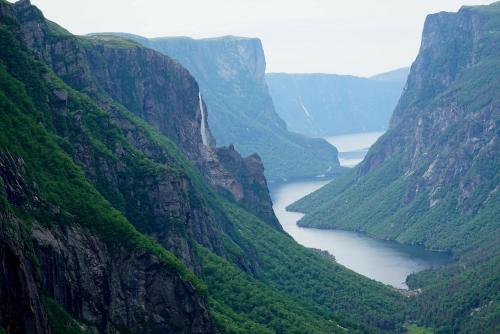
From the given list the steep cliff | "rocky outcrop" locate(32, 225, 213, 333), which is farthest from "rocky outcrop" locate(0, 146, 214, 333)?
the steep cliff

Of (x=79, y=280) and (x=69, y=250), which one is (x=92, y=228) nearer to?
(x=69, y=250)

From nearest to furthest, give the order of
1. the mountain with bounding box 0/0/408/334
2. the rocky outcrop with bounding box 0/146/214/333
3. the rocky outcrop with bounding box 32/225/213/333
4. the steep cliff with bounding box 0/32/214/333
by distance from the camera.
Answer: the rocky outcrop with bounding box 0/146/214/333 → the steep cliff with bounding box 0/32/214/333 → the mountain with bounding box 0/0/408/334 → the rocky outcrop with bounding box 32/225/213/333

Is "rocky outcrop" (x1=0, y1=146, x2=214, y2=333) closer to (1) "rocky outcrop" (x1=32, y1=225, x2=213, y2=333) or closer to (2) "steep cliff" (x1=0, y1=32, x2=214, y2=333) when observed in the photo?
(1) "rocky outcrop" (x1=32, y1=225, x2=213, y2=333)

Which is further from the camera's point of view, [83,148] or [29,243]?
[83,148]

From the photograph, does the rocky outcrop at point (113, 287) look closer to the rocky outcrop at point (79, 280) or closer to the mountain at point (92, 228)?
the rocky outcrop at point (79, 280)

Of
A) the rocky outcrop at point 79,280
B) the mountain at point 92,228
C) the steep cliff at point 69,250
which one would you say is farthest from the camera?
the mountain at point 92,228

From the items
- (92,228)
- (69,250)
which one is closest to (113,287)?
(92,228)

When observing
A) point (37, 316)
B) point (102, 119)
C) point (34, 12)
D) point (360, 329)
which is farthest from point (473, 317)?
point (37, 316)

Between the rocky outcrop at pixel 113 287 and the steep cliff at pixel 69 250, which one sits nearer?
the steep cliff at pixel 69 250

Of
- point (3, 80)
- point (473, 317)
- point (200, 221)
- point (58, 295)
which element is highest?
point (3, 80)

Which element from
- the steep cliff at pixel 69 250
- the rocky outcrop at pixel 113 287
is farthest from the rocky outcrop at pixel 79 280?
the steep cliff at pixel 69 250

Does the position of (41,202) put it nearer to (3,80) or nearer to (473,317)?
(3,80)
